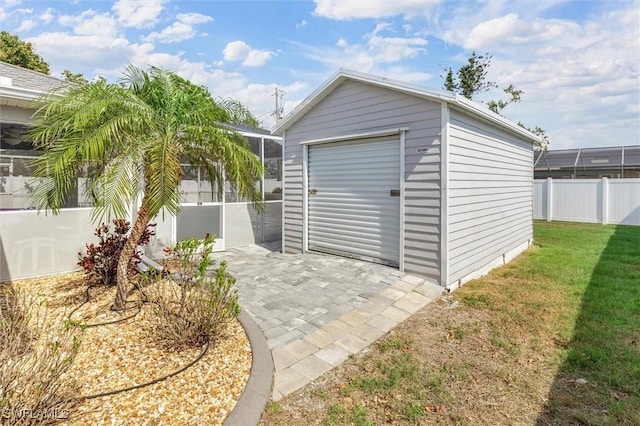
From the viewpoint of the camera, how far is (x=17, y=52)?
17406mm

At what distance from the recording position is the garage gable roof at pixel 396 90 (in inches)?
196

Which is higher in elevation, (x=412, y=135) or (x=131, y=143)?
(x=412, y=135)

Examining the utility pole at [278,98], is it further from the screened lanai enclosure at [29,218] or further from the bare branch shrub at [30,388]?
the bare branch shrub at [30,388]

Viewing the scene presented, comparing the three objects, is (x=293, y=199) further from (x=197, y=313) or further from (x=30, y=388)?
(x=30, y=388)

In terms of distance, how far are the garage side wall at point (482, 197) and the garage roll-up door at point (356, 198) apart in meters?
0.96

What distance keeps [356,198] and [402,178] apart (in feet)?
3.84

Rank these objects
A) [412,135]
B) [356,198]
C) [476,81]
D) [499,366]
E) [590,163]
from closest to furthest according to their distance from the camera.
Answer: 1. [499,366]
2. [412,135]
3. [356,198]
4. [476,81]
5. [590,163]

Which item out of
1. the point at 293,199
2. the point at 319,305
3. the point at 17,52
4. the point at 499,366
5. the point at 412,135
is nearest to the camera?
the point at 499,366

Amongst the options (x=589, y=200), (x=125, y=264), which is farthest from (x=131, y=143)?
(x=589, y=200)

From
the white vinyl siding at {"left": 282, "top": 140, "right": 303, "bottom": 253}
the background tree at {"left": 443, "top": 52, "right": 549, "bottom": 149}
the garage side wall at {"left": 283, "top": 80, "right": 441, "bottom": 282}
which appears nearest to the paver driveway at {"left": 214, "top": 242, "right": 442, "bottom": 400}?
the garage side wall at {"left": 283, "top": 80, "right": 441, "bottom": 282}

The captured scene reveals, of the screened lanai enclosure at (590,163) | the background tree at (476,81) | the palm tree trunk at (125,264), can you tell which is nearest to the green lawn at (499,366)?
the palm tree trunk at (125,264)

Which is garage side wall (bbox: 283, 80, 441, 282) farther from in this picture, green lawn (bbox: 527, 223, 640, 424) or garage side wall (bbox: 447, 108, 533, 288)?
green lawn (bbox: 527, 223, 640, 424)

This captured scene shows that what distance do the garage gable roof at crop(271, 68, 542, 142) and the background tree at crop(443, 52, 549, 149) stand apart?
943 centimetres

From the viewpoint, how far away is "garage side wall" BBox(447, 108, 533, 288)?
208 inches
